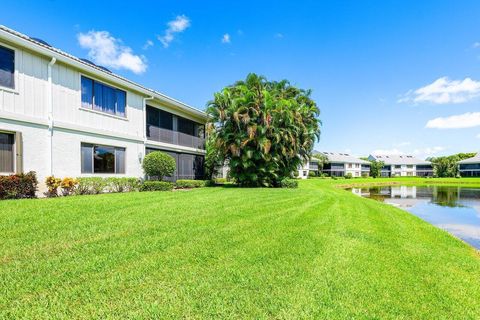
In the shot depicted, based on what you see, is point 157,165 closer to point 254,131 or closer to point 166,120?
point 166,120

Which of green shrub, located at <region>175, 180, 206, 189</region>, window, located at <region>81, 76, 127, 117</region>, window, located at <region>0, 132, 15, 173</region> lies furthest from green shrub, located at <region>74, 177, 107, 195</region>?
green shrub, located at <region>175, 180, 206, 189</region>

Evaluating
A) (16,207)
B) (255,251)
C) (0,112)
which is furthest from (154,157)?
(255,251)

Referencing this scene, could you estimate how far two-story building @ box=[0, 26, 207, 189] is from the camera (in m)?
10.4

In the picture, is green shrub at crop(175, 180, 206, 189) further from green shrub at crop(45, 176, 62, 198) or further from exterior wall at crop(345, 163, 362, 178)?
exterior wall at crop(345, 163, 362, 178)

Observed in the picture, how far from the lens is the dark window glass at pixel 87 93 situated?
524 inches

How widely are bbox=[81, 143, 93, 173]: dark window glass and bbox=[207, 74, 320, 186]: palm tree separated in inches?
340

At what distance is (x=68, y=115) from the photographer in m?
12.5

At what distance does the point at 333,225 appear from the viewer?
768 cm

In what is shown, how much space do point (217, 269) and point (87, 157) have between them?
39.1 ft

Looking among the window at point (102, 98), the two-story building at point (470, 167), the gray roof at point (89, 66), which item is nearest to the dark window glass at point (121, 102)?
the window at point (102, 98)

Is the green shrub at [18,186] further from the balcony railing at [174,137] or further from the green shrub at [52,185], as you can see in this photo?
the balcony railing at [174,137]

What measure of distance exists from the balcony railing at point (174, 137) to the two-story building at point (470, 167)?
80.3 meters

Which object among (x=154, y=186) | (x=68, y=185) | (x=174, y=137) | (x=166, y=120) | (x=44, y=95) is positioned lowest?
(x=154, y=186)

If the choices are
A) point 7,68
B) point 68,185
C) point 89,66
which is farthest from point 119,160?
point 7,68
